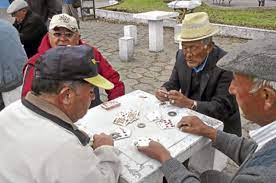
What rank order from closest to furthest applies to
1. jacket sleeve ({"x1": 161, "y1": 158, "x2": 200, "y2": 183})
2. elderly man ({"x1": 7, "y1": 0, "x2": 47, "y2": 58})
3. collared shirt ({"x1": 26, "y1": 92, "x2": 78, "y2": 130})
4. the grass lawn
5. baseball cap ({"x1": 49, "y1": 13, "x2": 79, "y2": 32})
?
collared shirt ({"x1": 26, "y1": 92, "x2": 78, "y2": 130}) < jacket sleeve ({"x1": 161, "y1": 158, "x2": 200, "y2": 183}) < baseball cap ({"x1": 49, "y1": 13, "x2": 79, "y2": 32}) < elderly man ({"x1": 7, "y1": 0, "x2": 47, "y2": 58}) < the grass lawn

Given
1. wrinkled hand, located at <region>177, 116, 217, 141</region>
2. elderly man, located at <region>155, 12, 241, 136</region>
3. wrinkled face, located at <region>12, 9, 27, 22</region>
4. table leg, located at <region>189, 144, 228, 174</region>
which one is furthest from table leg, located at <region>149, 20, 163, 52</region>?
wrinkled hand, located at <region>177, 116, 217, 141</region>

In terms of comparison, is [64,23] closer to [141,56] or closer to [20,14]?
[20,14]

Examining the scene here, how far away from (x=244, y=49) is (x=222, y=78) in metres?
1.30

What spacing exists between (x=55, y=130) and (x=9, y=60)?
203cm

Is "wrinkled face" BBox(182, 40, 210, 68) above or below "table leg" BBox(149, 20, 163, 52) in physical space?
Answer: above

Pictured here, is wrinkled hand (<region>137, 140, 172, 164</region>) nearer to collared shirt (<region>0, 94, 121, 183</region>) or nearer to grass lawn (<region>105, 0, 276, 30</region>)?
collared shirt (<region>0, 94, 121, 183</region>)

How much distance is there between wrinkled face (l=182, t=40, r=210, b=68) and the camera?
102 inches

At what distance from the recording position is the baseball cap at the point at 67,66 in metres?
1.47

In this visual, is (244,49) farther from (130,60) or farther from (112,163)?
(130,60)

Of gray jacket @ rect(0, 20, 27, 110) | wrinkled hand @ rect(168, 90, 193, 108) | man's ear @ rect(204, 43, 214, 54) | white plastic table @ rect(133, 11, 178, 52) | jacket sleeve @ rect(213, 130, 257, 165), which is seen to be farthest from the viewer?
white plastic table @ rect(133, 11, 178, 52)

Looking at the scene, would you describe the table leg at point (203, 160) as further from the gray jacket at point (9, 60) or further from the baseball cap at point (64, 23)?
the gray jacket at point (9, 60)

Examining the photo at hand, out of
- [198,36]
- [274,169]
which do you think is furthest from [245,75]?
[198,36]

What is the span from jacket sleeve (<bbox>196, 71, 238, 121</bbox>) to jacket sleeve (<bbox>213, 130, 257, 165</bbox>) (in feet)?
1.53

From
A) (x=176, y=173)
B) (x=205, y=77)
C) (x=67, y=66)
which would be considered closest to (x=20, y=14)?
(x=205, y=77)
